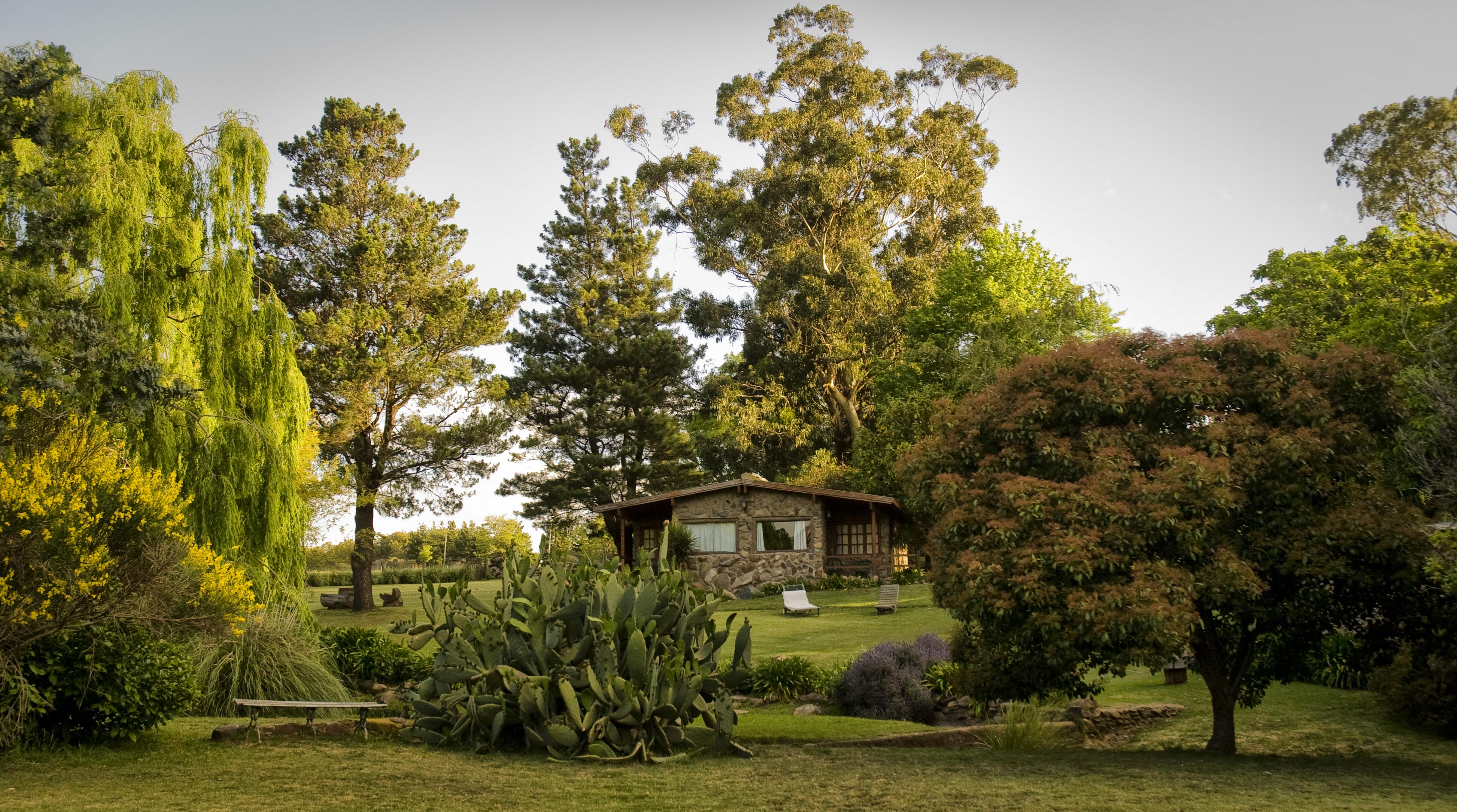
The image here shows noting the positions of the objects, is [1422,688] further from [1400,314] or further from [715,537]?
[715,537]

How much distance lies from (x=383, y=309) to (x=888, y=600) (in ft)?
54.4

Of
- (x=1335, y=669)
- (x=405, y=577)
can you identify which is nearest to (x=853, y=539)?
(x=1335, y=669)

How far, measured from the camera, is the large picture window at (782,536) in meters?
31.3

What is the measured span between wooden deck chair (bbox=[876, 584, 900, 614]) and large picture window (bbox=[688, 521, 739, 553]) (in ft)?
27.6

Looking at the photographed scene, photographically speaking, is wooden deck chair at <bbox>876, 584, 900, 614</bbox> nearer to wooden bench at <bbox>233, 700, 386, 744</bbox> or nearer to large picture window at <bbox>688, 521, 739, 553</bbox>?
large picture window at <bbox>688, 521, 739, 553</bbox>

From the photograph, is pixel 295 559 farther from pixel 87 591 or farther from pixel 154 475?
pixel 87 591

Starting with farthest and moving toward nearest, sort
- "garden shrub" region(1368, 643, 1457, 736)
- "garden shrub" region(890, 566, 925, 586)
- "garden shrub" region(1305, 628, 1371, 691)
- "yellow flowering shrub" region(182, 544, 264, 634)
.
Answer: "garden shrub" region(890, 566, 925, 586)
"garden shrub" region(1305, 628, 1371, 691)
"yellow flowering shrub" region(182, 544, 264, 634)
"garden shrub" region(1368, 643, 1457, 736)

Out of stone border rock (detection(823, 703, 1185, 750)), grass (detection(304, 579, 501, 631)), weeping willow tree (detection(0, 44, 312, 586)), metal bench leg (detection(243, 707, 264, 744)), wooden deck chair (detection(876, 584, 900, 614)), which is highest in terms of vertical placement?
weeping willow tree (detection(0, 44, 312, 586))

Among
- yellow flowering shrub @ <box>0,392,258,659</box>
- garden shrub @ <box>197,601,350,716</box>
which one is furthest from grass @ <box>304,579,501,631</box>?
yellow flowering shrub @ <box>0,392,258,659</box>

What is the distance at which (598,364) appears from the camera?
142 feet

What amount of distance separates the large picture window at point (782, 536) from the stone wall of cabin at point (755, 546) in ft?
0.34

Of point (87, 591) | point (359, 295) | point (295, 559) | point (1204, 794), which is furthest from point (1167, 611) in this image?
point (359, 295)

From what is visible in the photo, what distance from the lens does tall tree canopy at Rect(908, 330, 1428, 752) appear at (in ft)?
28.9

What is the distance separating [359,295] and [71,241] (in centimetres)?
1680
